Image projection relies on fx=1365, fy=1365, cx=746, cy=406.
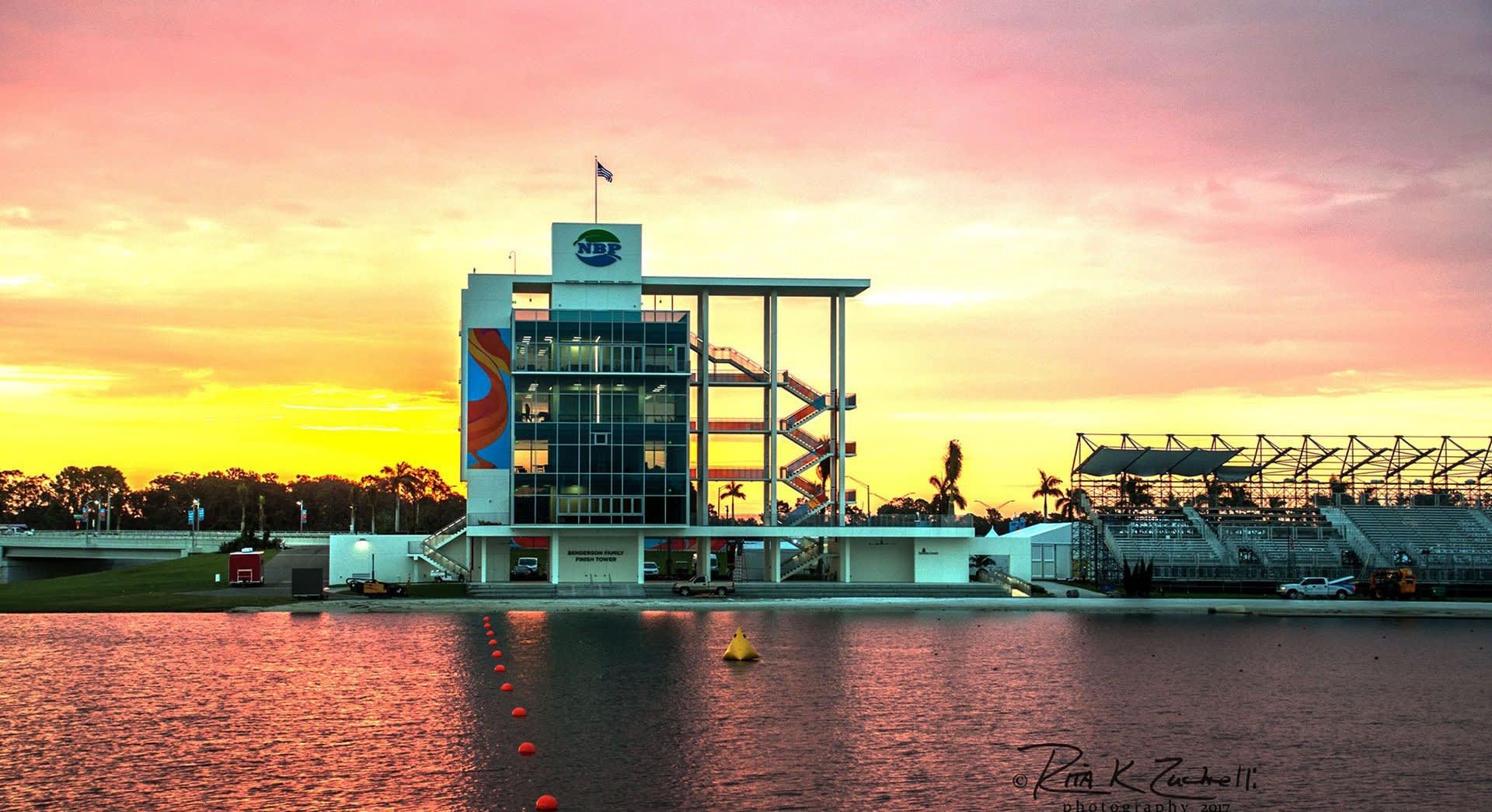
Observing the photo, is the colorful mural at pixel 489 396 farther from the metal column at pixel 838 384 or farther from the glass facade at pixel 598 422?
the metal column at pixel 838 384

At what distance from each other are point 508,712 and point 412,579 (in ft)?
213

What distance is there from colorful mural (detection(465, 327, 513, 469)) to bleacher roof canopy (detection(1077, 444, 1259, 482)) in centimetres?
4774

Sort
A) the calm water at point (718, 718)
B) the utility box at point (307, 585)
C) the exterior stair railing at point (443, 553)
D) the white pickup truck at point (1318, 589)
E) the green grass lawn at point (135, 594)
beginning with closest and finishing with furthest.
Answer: the calm water at point (718, 718) < the green grass lawn at point (135, 594) < the utility box at point (307, 585) < the white pickup truck at point (1318, 589) < the exterior stair railing at point (443, 553)

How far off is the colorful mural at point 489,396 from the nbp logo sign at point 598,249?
8.70 metres

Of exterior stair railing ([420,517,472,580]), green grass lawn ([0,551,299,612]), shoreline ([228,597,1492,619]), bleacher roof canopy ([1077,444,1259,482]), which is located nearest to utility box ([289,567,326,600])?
green grass lawn ([0,551,299,612])

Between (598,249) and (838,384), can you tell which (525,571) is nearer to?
(598,249)

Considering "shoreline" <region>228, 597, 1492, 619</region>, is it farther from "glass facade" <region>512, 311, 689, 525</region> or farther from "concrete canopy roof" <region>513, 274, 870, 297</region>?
"concrete canopy roof" <region>513, 274, 870, 297</region>

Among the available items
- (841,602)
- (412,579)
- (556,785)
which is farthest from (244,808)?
(412,579)

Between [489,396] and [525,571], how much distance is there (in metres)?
16.6

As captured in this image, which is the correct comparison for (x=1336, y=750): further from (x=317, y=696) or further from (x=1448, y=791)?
(x=317, y=696)

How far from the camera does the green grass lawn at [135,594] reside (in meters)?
92.7

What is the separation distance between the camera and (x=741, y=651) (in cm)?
6362

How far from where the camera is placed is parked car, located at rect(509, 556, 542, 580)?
11631cm

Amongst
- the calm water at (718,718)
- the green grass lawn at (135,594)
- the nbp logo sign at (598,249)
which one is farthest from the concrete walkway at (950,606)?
the nbp logo sign at (598,249)
